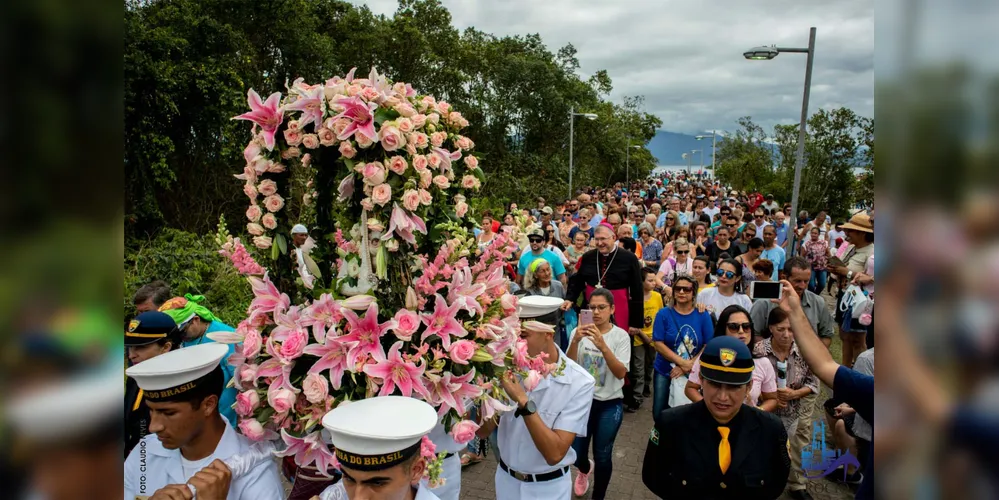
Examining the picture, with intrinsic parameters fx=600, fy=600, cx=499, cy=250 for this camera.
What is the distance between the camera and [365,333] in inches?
100

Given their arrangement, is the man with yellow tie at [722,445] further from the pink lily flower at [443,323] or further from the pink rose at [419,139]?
the pink rose at [419,139]

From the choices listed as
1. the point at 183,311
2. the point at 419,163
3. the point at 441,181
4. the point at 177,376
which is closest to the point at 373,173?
the point at 419,163

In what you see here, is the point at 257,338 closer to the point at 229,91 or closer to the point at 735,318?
the point at 735,318

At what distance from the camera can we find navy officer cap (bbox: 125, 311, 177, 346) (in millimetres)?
3596

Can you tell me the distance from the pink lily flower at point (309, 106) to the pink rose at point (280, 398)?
113 centimetres

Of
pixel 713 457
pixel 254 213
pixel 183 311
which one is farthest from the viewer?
pixel 183 311

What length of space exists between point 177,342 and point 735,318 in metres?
4.15

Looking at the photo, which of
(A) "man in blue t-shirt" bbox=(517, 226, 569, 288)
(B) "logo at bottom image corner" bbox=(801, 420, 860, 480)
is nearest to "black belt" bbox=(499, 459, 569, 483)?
(B) "logo at bottom image corner" bbox=(801, 420, 860, 480)

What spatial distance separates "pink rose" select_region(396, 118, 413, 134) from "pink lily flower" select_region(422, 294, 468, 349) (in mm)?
730

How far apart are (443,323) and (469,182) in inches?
28.7

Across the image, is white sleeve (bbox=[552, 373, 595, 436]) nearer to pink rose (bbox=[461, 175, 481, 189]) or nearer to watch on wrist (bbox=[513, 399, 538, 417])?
watch on wrist (bbox=[513, 399, 538, 417])

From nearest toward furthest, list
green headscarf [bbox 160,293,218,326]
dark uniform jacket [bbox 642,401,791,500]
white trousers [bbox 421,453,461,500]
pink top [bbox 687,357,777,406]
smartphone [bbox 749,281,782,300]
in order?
dark uniform jacket [bbox 642,401,791,500]
white trousers [bbox 421,453,461,500]
green headscarf [bbox 160,293,218,326]
smartphone [bbox 749,281,782,300]
pink top [bbox 687,357,777,406]

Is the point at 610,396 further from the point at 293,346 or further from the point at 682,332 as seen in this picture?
the point at 293,346
